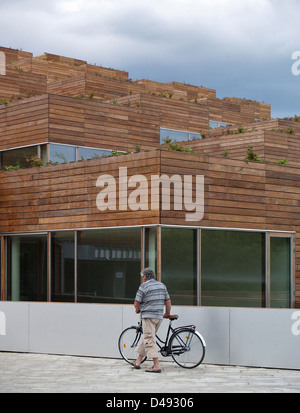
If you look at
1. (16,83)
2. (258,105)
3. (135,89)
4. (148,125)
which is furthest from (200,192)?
(258,105)

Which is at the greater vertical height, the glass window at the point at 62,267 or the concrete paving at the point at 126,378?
the glass window at the point at 62,267

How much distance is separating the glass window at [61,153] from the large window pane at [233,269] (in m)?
6.65

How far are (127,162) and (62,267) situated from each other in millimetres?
3090

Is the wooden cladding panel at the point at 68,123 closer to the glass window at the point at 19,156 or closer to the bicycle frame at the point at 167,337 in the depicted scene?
the glass window at the point at 19,156

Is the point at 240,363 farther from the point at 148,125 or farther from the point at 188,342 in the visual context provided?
the point at 148,125

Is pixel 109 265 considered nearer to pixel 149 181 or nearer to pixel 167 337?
pixel 149 181

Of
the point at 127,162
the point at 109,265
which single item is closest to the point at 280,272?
the point at 109,265

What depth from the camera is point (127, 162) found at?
1559cm

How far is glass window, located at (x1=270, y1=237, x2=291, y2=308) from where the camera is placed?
54.9 ft

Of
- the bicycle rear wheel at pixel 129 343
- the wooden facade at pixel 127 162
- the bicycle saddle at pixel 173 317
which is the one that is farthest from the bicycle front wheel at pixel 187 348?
the wooden facade at pixel 127 162

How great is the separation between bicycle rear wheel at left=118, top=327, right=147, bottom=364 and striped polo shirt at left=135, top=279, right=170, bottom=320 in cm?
72

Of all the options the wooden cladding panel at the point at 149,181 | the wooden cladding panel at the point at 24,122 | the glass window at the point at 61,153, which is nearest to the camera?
the wooden cladding panel at the point at 149,181

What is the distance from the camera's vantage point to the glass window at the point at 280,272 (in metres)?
16.7
